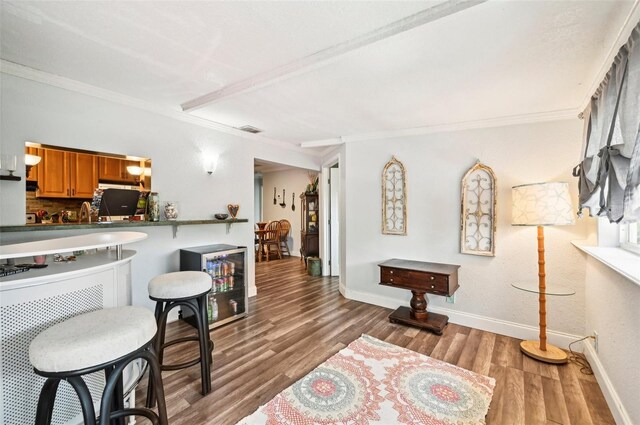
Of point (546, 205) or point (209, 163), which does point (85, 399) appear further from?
point (546, 205)

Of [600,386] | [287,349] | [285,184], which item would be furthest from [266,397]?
[285,184]

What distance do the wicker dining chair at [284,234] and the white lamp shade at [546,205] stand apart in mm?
5589

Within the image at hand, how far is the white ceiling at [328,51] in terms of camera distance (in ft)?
4.91

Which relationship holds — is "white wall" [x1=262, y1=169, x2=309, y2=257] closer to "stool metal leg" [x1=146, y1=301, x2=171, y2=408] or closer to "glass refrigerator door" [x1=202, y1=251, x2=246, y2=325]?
"glass refrigerator door" [x1=202, y1=251, x2=246, y2=325]

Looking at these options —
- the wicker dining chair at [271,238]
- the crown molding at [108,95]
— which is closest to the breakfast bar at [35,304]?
the crown molding at [108,95]

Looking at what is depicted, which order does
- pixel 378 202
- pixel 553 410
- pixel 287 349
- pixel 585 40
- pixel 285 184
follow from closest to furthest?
pixel 585 40, pixel 553 410, pixel 287 349, pixel 378 202, pixel 285 184

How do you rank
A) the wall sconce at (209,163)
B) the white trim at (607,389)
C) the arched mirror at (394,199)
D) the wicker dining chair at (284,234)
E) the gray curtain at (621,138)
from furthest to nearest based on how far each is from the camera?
the wicker dining chair at (284,234)
the arched mirror at (394,199)
the wall sconce at (209,163)
the white trim at (607,389)
the gray curtain at (621,138)

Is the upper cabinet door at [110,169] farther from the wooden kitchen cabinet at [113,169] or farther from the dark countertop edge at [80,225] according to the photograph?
the dark countertop edge at [80,225]

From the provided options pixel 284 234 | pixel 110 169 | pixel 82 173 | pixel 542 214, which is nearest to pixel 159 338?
pixel 110 169

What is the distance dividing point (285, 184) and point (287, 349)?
5518 mm

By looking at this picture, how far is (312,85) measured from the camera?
7.78 ft

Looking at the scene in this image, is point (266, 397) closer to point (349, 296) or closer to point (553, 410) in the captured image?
point (553, 410)

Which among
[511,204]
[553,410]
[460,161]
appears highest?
[460,161]

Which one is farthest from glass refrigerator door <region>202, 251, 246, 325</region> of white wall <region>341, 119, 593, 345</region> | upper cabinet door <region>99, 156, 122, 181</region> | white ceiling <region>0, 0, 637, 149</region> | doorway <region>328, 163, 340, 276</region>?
doorway <region>328, 163, 340, 276</region>
